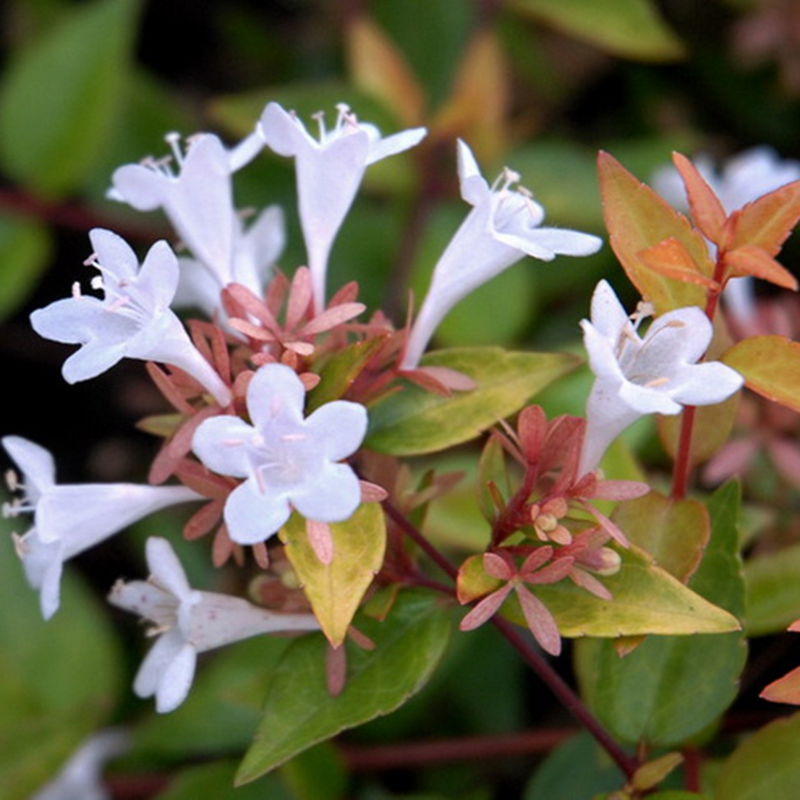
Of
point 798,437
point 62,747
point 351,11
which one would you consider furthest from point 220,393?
point 351,11

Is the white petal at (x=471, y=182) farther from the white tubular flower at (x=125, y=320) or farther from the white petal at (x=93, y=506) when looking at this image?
the white petal at (x=93, y=506)

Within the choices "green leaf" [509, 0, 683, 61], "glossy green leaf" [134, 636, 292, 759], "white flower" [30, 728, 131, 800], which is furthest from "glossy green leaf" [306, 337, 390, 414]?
"green leaf" [509, 0, 683, 61]

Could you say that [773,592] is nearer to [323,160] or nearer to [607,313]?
[607,313]

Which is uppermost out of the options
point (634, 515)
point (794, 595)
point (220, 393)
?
point (220, 393)

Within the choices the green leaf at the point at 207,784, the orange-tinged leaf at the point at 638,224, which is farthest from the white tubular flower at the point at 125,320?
the green leaf at the point at 207,784

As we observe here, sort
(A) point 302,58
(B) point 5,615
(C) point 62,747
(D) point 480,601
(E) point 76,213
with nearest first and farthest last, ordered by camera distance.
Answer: (D) point 480,601
(C) point 62,747
(B) point 5,615
(E) point 76,213
(A) point 302,58

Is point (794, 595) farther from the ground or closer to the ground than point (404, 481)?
closer to the ground

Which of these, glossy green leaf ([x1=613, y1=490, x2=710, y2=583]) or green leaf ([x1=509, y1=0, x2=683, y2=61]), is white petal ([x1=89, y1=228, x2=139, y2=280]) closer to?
glossy green leaf ([x1=613, y1=490, x2=710, y2=583])

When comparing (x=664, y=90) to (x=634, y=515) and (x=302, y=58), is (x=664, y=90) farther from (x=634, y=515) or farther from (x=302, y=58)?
(x=634, y=515)
